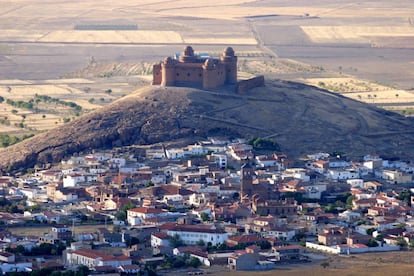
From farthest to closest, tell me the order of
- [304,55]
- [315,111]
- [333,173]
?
1. [304,55]
2. [315,111]
3. [333,173]

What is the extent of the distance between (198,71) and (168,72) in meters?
1.28

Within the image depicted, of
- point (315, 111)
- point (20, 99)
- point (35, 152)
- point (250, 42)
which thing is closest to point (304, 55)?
point (250, 42)

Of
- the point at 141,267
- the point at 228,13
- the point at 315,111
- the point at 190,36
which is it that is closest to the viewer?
the point at 141,267

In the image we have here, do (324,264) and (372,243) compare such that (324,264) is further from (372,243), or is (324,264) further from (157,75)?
(157,75)

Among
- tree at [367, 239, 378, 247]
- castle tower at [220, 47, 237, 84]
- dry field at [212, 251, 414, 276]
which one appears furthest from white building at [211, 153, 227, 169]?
dry field at [212, 251, 414, 276]

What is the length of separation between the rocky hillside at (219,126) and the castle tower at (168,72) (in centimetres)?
52

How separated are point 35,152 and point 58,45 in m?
60.5

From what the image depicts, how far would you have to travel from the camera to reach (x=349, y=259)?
54.5m

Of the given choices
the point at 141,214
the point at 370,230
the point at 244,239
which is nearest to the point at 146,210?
the point at 141,214

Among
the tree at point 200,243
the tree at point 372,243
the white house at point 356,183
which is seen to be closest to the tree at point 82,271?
the tree at point 200,243

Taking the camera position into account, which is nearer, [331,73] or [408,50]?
[331,73]

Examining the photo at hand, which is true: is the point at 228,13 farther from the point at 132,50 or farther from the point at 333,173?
the point at 333,173

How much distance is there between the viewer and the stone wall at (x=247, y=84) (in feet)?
257

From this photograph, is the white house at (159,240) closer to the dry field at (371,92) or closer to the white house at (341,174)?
the white house at (341,174)
